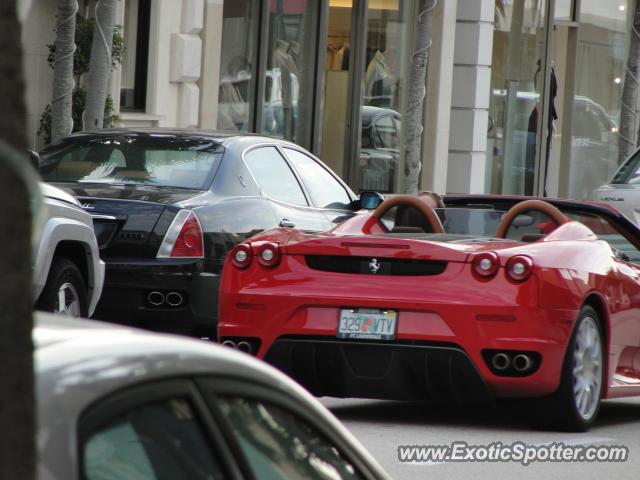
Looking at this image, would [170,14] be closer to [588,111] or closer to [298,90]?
[298,90]

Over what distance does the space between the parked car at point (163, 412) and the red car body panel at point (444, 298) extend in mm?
5212

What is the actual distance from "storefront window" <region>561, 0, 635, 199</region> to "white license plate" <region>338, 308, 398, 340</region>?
23454mm

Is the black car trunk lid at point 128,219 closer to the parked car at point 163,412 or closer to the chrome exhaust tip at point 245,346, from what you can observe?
the chrome exhaust tip at point 245,346

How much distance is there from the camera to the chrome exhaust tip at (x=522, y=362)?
8.27m

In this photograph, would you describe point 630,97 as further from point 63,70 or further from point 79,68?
point 63,70

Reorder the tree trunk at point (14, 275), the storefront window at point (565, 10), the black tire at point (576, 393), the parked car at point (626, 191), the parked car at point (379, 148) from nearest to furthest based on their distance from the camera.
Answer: the tree trunk at point (14, 275) → the black tire at point (576, 393) → the parked car at point (626, 191) → the parked car at point (379, 148) → the storefront window at point (565, 10)

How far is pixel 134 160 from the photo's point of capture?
11.5 metres

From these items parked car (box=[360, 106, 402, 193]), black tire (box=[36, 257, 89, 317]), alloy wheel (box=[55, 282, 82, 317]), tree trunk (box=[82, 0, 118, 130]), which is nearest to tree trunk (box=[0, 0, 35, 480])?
black tire (box=[36, 257, 89, 317])

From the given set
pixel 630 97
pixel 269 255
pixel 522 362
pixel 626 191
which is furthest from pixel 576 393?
pixel 630 97

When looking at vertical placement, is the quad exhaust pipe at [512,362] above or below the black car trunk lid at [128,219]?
below

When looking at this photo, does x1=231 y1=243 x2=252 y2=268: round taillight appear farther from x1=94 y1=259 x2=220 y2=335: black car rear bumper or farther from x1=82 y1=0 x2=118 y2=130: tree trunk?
x1=82 y1=0 x2=118 y2=130: tree trunk

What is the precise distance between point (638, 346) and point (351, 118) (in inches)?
621

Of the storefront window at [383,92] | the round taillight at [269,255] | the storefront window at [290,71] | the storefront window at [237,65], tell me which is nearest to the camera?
the round taillight at [269,255]

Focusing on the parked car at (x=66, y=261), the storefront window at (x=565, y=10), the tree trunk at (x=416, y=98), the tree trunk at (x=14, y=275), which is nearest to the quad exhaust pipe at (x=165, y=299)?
the parked car at (x=66, y=261)
